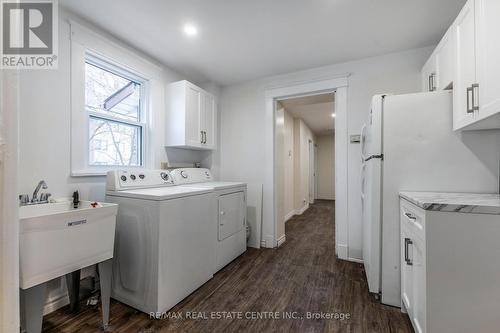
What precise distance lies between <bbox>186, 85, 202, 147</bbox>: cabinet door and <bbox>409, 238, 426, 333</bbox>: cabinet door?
2360mm

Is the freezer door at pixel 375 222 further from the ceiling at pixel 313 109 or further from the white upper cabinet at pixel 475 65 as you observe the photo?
the ceiling at pixel 313 109

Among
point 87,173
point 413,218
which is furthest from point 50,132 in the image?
point 413,218

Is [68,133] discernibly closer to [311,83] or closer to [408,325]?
[311,83]

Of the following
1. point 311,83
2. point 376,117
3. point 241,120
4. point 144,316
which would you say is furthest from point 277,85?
point 144,316

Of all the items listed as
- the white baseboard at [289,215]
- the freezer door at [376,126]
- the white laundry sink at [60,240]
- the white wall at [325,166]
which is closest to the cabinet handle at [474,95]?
the freezer door at [376,126]

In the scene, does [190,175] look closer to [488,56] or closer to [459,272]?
[459,272]

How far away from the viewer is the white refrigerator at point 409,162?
5.15ft

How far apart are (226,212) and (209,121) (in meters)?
1.36

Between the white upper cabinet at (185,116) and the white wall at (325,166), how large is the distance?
19.6 feet

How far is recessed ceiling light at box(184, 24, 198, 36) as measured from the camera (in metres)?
1.98

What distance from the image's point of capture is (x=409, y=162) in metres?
1.72

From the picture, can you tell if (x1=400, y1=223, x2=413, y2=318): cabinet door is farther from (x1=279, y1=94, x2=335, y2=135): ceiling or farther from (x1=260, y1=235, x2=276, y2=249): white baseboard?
(x1=279, y1=94, x2=335, y2=135): ceiling

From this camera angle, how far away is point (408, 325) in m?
1.56

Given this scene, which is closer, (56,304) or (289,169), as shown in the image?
(56,304)
